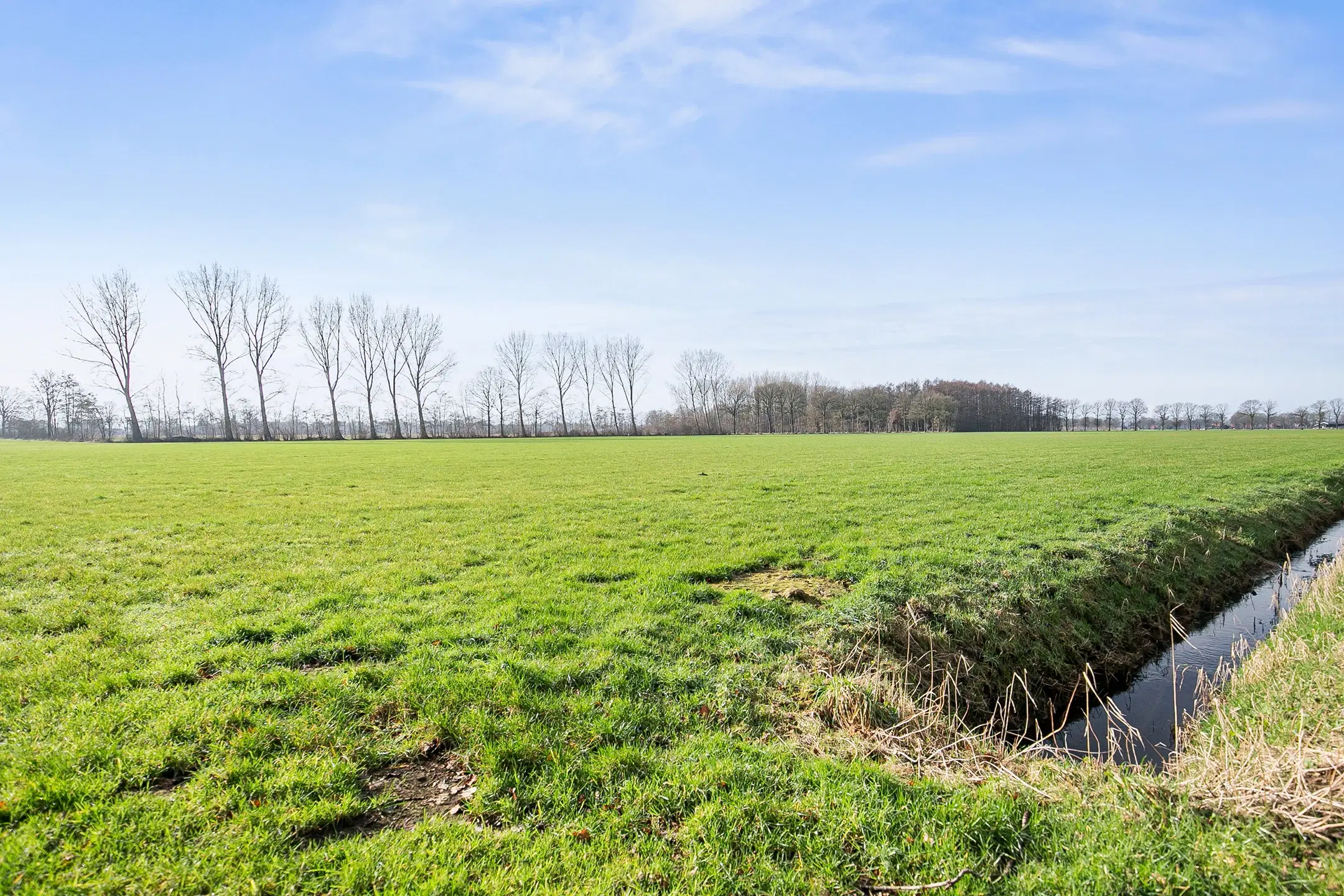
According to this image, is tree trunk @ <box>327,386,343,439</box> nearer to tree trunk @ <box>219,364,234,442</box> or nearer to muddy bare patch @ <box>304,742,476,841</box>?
tree trunk @ <box>219,364,234,442</box>

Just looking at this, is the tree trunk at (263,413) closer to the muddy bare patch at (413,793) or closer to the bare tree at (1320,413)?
the muddy bare patch at (413,793)

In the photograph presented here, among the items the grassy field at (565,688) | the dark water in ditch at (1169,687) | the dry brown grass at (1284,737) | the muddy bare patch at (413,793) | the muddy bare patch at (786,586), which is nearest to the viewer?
the grassy field at (565,688)

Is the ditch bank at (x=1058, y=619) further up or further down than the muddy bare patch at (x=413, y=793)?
further down

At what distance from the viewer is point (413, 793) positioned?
4480 mm

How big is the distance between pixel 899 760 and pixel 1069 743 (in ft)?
11.9

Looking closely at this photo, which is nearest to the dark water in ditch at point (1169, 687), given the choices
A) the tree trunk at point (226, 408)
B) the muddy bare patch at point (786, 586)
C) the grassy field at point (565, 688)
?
the grassy field at point (565, 688)

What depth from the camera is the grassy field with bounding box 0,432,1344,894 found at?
377 centimetres

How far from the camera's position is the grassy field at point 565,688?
3.77 m

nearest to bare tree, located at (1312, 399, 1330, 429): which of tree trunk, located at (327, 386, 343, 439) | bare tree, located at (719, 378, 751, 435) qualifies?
bare tree, located at (719, 378, 751, 435)

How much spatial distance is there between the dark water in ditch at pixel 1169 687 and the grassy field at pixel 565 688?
1.67 ft

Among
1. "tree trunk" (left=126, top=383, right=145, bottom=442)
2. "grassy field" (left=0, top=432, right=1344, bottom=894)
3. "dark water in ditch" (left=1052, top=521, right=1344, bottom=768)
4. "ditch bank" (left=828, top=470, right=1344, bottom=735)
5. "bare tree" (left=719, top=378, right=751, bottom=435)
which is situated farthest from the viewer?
"bare tree" (left=719, top=378, right=751, bottom=435)

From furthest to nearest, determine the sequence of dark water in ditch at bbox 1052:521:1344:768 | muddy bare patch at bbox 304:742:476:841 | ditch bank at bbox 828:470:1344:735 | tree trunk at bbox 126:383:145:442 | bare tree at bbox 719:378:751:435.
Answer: bare tree at bbox 719:378:751:435, tree trunk at bbox 126:383:145:442, ditch bank at bbox 828:470:1344:735, dark water in ditch at bbox 1052:521:1344:768, muddy bare patch at bbox 304:742:476:841

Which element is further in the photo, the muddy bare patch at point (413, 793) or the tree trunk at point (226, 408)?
the tree trunk at point (226, 408)

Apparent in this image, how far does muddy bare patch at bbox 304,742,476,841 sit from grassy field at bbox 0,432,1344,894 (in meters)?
0.05
